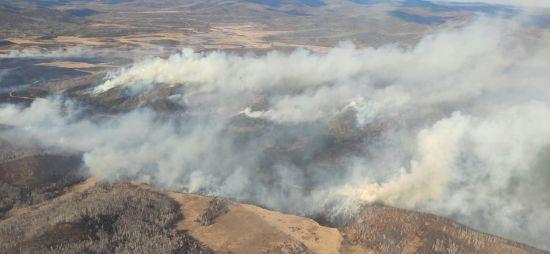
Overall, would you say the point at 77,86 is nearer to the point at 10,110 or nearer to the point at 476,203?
the point at 10,110

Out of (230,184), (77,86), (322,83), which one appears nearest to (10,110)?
(77,86)

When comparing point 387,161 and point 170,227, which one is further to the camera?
point 387,161

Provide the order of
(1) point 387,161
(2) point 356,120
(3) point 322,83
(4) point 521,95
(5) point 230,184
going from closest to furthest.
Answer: (5) point 230,184 < (1) point 387,161 < (2) point 356,120 < (4) point 521,95 < (3) point 322,83

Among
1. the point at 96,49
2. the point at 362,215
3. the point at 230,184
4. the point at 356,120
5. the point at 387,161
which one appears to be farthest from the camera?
the point at 96,49

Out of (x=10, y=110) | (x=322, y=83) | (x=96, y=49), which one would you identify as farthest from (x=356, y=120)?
(x=96, y=49)

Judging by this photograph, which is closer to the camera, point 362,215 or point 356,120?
point 362,215

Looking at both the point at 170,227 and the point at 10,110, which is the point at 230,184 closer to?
the point at 170,227
